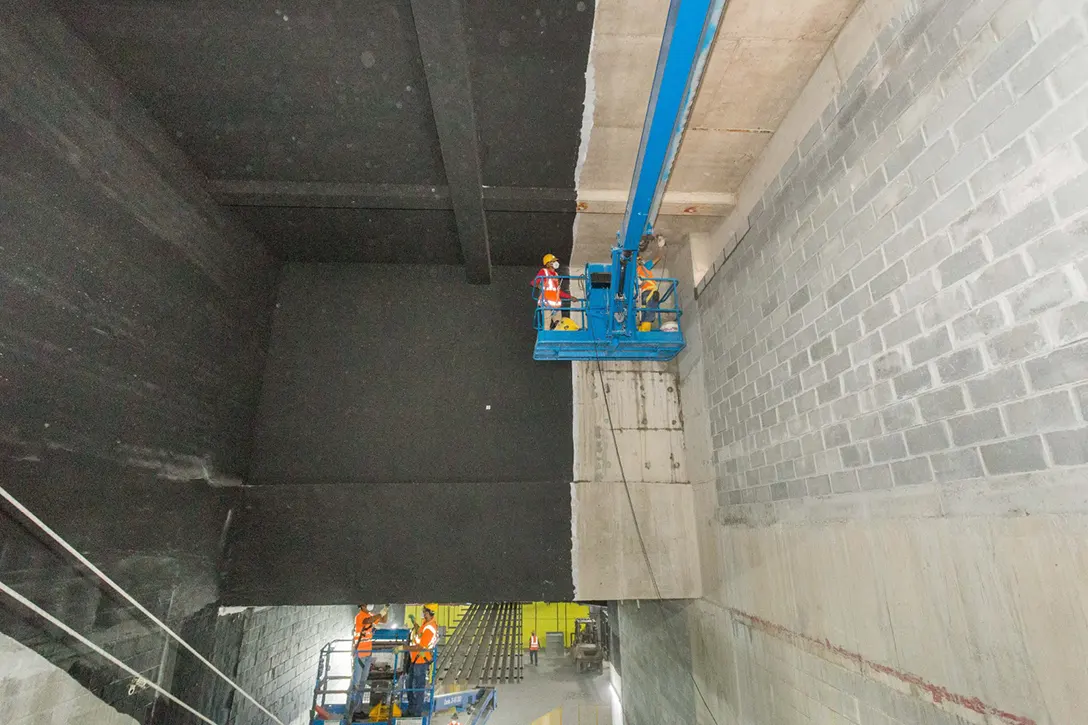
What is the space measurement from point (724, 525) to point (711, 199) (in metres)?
3.75

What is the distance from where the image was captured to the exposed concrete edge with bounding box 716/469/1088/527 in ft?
7.00

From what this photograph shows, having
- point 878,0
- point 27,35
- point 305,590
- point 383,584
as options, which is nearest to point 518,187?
point 878,0

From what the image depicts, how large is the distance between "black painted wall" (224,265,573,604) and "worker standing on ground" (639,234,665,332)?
135 centimetres

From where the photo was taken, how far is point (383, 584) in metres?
6.07

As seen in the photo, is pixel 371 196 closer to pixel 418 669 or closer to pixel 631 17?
pixel 631 17

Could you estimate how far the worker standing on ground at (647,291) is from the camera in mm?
5580

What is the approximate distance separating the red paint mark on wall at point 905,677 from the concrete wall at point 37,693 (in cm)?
553

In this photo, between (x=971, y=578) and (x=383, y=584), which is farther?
(x=383, y=584)

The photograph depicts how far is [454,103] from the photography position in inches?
179

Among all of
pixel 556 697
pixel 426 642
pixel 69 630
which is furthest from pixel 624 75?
pixel 556 697

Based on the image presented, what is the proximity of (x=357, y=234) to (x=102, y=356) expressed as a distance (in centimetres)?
331

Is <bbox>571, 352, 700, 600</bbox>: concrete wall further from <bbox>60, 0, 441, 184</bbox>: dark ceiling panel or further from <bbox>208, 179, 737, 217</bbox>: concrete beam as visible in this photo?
<bbox>60, 0, 441, 184</bbox>: dark ceiling panel

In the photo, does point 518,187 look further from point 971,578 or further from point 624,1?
point 971,578

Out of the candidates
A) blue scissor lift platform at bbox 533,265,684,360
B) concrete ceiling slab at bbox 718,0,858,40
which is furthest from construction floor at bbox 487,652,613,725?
concrete ceiling slab at bbox 718,0,858,40
